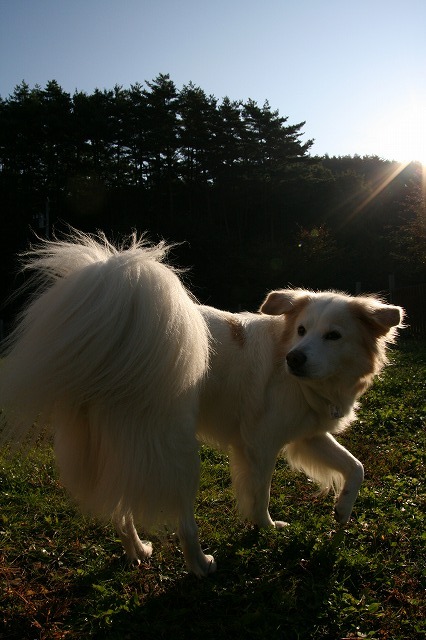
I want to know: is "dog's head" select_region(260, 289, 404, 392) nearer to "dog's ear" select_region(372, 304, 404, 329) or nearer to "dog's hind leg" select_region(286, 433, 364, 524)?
"dog's ear" select_region(372, 304, 404, 329)

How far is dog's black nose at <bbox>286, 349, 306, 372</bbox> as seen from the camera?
3596 mm

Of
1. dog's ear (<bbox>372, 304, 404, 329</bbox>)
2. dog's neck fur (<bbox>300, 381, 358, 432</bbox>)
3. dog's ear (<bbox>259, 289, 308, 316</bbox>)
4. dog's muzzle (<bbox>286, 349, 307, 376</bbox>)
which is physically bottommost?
dog's neck fur (<bbox>300, 381, 358, 432</bbox>)

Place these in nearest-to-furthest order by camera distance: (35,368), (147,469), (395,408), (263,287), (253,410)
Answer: (35,368) → (147,469) → (253,410) → (395,408) → (263,287)

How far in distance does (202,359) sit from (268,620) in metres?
1.35

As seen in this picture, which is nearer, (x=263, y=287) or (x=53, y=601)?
(x=53, y=601)

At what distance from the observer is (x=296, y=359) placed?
11.8 ft

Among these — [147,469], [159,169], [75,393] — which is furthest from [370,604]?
[159,169]

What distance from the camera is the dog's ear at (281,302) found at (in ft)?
13.5

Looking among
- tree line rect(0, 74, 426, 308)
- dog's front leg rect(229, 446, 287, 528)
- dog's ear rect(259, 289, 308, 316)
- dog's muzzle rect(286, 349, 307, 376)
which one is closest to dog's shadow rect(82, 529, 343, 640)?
dog's front leg rect(229, 446, 287, 528)

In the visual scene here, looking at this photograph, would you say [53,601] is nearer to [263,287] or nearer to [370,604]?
[370,604]

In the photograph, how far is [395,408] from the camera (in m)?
6.95

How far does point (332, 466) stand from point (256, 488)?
2.12 ft

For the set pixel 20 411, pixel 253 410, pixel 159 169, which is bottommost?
pixel 253 410

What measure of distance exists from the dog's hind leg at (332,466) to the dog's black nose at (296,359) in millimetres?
793
